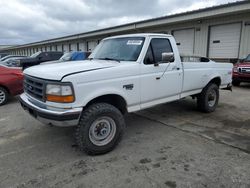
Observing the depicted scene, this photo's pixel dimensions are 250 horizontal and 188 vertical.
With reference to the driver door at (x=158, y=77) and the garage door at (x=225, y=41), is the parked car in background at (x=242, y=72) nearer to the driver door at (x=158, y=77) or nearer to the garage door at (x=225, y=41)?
the garage door at (x=225, y=41)

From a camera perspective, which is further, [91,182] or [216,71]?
[216,71]

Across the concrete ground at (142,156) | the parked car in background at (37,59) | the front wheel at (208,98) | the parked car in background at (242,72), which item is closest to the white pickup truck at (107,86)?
the concrete ground at (142,156)

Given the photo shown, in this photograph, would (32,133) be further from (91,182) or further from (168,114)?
(168,114)

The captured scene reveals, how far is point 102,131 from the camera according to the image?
352cm

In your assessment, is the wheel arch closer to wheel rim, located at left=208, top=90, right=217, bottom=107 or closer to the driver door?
the driver door

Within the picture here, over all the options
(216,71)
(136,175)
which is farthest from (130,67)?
(216,71)

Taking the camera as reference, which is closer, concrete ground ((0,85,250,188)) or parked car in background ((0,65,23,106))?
concrete ground ((0,85,250,188))

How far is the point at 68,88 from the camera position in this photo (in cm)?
300

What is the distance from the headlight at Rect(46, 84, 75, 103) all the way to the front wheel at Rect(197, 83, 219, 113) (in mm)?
3781

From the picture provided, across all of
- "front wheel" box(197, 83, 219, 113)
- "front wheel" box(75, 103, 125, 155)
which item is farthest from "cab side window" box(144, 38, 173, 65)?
"front wheel" box(197, 83, 219, 113)

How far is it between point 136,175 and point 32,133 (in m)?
2.61

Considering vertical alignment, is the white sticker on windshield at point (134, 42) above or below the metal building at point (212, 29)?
below

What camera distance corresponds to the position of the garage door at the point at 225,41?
1264 cm

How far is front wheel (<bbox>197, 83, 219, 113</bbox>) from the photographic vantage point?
220 inches
